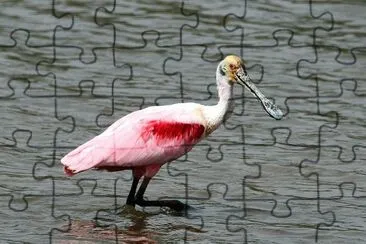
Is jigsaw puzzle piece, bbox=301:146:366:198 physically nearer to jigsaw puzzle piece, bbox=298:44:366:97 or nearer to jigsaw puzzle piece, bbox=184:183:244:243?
jigsaw puzzle piece, bbox=184:183:244:243

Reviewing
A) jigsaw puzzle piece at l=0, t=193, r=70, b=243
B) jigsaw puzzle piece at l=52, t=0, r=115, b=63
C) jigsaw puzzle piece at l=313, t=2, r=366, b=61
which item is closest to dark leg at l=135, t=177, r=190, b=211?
jigsaw puzzle piece at l=0, t=193, r=70, b=243

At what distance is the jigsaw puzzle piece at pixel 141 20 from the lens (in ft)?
67.2

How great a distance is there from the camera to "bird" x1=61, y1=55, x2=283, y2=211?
547 inches

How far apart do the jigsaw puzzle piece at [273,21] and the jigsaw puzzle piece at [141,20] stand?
0.65 meters

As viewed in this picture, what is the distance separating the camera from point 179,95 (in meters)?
18.0

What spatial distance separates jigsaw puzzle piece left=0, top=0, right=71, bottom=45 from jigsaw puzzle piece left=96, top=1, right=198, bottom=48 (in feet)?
1.98

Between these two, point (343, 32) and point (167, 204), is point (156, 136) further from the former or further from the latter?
point (343, 32)

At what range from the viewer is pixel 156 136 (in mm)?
14086

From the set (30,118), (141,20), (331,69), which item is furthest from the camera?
(141,20)

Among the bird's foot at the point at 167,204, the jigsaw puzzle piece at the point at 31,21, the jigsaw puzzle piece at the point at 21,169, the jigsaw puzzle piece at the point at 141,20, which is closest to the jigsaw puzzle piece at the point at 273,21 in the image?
the jigsaw puzzle piece at the point at 141,20

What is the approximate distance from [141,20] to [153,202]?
713 cm

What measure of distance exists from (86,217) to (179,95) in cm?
418

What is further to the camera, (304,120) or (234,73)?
(304,120)

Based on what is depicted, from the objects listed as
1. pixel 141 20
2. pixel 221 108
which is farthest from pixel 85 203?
pixel 141 20
